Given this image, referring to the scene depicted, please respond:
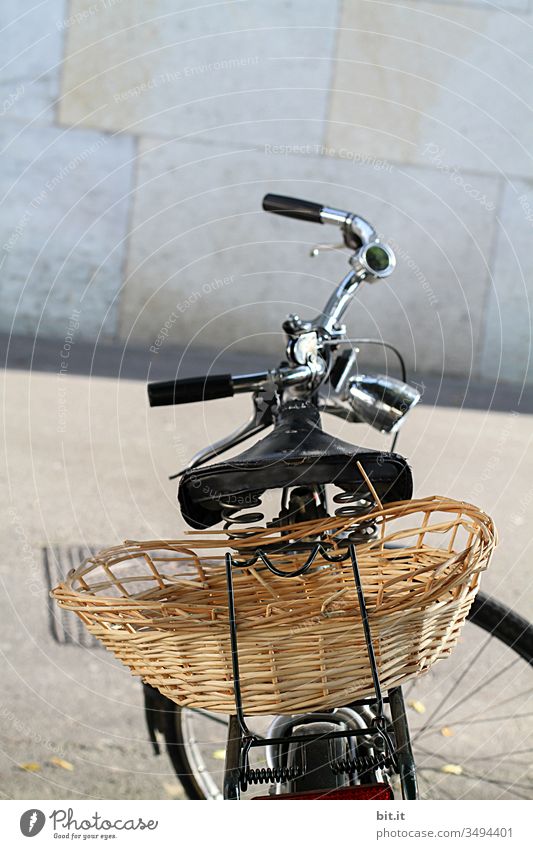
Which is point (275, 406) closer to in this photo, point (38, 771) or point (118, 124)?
point (38, 771)

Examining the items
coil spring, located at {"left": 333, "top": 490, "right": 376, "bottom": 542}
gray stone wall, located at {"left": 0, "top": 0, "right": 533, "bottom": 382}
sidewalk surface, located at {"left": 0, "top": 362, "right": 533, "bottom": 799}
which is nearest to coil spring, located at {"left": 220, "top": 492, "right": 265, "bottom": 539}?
coil spring, located at {"left": 333, "top": 490, "right": 376, "bottom": 542}

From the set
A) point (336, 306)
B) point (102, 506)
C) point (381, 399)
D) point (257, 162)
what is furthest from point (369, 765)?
point (257, 162)

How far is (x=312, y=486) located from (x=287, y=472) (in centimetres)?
22

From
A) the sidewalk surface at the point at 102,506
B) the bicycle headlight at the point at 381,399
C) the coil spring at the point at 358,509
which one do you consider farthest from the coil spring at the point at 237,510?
the sidewalk surface at the point at 102,506

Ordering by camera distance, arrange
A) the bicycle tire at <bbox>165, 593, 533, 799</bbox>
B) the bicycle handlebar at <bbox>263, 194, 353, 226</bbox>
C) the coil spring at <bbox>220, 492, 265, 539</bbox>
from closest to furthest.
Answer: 1. the coil spring at <bbox>220, 492, 265, 539</bbox>
2. the bicycle handlebar at <bbox>263, 194, 353, 226</bbox>
3. the bicycle tire at <bbox>165, 593, 533, 799</bbox>

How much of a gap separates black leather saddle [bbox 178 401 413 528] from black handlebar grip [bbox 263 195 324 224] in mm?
454

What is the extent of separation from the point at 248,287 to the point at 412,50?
1.64 m

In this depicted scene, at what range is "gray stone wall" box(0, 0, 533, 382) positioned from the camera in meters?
5.75

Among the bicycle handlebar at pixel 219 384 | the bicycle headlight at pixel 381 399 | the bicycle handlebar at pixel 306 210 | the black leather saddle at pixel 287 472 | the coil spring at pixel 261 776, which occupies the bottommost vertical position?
the coil spring at pixel 261 776

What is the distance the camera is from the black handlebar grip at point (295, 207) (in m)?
1.70

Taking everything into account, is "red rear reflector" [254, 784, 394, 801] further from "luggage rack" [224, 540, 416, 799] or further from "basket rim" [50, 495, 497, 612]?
"basket rim" [50, 495, 497, 612]

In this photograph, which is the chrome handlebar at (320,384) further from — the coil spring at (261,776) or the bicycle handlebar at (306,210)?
the coil spring at (261,776)

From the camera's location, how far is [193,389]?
1.50 meters
